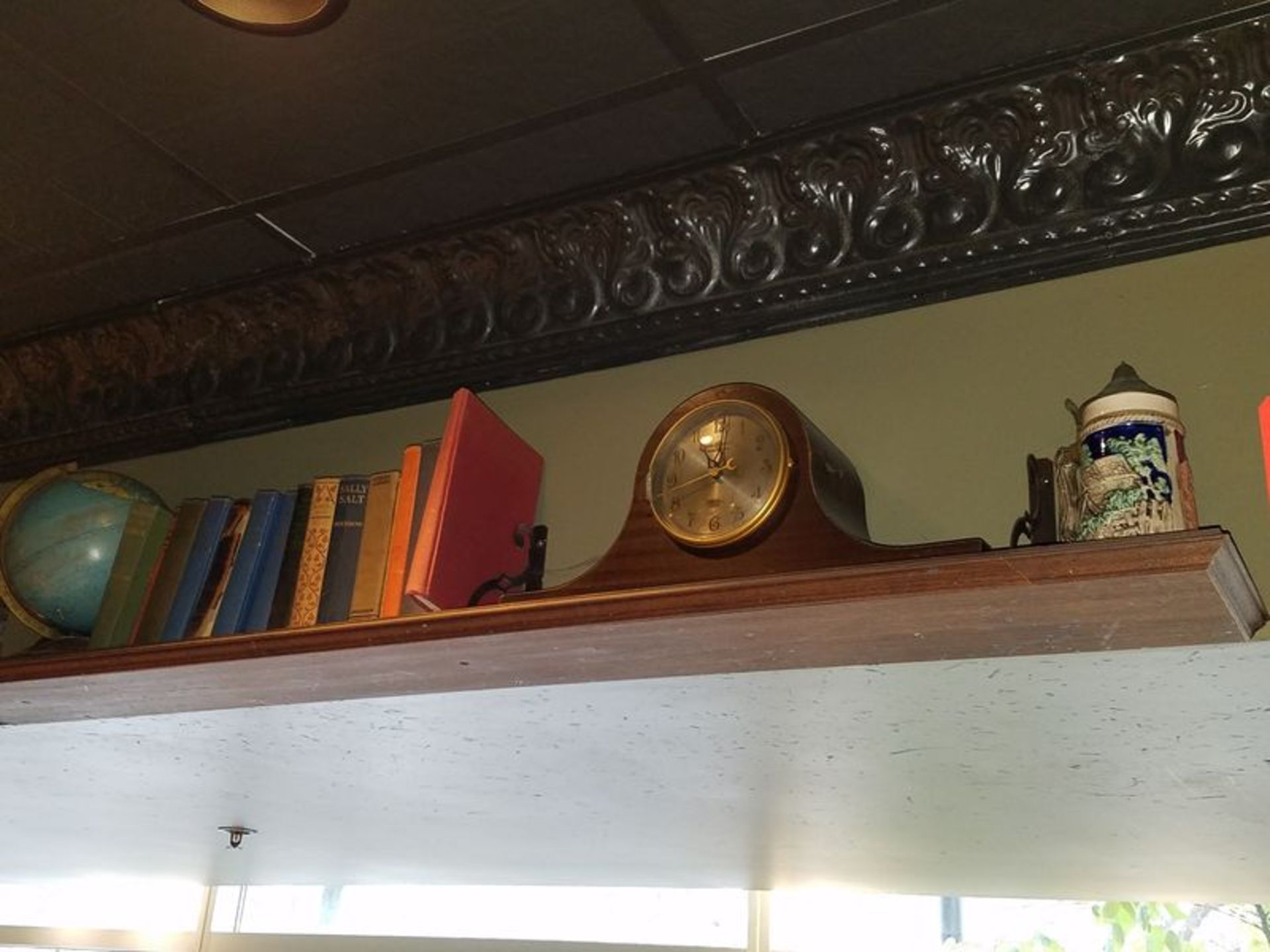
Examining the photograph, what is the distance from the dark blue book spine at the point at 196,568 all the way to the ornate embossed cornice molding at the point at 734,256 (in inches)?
10.1

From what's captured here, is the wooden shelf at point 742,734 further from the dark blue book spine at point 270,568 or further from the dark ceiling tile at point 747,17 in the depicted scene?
the dark ceiling tile at point 747,17

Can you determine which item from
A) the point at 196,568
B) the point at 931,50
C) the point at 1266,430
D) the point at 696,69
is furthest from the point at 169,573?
the point at 1266,430

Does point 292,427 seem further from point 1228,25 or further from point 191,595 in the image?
point 1228,25

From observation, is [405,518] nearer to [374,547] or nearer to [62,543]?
[374,547]

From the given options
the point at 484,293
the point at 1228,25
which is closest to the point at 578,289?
the point at 484,293

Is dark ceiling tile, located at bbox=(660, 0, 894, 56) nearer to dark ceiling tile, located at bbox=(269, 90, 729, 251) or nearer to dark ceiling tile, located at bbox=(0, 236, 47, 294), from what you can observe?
dark ceiling tile, located at bbox=(269, 90, 729, 251)

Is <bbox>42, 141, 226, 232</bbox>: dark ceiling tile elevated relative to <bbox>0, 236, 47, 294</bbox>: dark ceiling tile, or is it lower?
lower

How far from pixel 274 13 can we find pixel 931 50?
777 millimetres

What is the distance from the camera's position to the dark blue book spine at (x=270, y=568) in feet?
5.80

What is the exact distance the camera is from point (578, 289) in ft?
5.98

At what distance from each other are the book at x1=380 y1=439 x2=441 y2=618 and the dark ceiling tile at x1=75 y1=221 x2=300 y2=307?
1.55ft

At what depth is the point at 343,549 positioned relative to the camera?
1.75 m

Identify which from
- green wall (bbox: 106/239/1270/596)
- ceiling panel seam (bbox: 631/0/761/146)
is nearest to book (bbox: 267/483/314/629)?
green wall (bbox: 106/239/1270/596)

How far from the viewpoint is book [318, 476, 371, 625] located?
171cm
